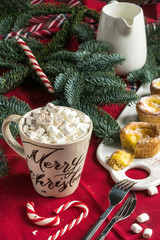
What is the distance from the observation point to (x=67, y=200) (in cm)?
98

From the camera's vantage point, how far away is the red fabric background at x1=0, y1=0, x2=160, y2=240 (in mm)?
872

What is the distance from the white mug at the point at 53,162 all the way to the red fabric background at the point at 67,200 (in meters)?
0.04

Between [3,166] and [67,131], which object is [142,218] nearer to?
[67,131]

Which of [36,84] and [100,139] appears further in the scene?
[36,84]

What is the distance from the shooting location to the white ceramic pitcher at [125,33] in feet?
4.66

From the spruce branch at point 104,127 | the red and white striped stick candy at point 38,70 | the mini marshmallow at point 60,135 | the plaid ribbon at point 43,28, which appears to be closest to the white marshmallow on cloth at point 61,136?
the mini marshmallow at point 60,135

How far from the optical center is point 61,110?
0.96m

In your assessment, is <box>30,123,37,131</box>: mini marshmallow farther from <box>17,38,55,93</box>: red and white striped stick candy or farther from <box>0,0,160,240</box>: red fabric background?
<box>17,38,55,93</box>: red and white striped stick candy

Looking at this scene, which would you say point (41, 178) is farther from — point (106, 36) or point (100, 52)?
point (106, 36)

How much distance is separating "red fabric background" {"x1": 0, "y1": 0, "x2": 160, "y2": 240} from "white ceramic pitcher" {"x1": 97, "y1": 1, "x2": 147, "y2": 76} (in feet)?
1.58

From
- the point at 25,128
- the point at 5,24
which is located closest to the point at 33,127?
the point at 25,128

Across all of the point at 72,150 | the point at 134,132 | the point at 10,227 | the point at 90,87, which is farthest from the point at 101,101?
the point at 10,227

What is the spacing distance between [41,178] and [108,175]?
219 mm

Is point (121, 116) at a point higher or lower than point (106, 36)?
lower
